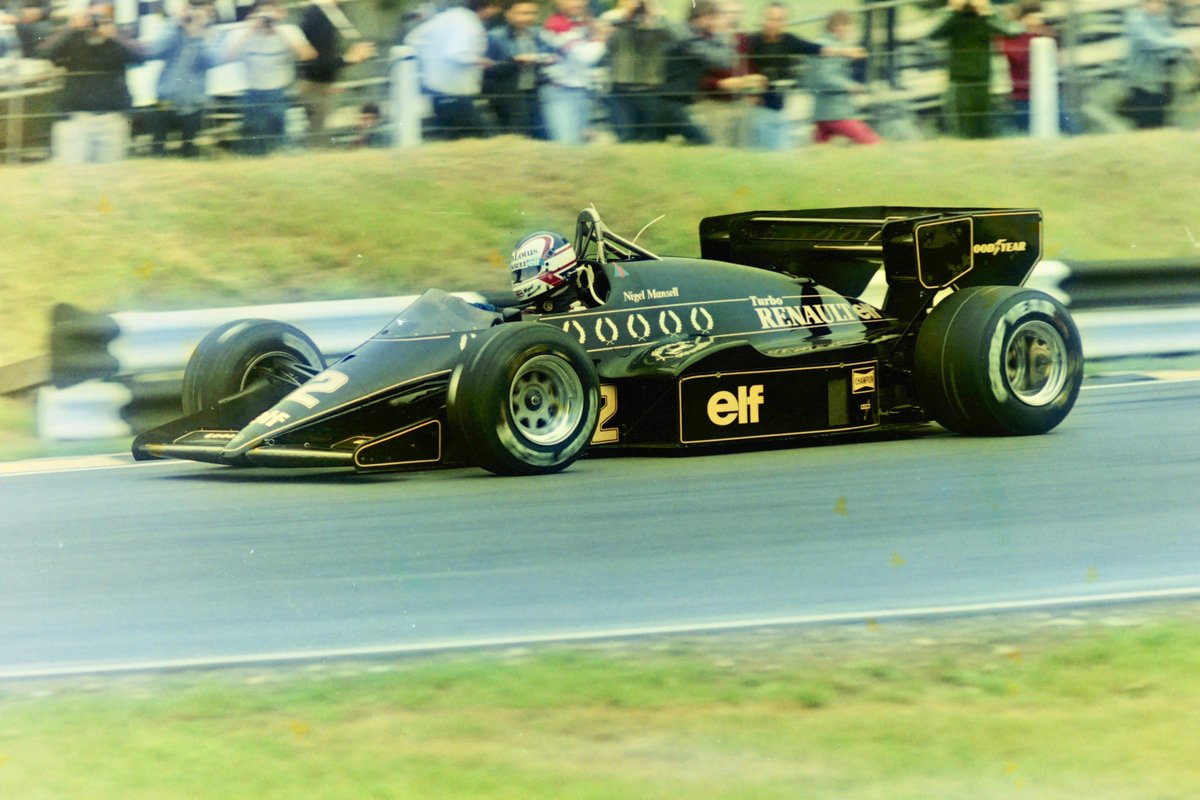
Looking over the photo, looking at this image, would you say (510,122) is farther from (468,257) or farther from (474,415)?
(474,415)

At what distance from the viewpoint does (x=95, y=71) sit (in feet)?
33.8

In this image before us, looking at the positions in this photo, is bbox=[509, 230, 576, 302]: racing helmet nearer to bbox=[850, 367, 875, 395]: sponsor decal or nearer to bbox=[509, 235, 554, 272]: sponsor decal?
bbox=[509, 235, 554, 272]: sponsor decal

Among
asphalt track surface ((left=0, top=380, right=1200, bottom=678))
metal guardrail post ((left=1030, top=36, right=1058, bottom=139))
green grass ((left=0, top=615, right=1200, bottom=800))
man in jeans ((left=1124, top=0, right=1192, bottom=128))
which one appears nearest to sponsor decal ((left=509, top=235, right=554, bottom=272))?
asphalt track surface ((left=0, top=380, right=1200, bottom=678))

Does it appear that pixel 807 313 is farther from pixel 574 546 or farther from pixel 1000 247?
pixel 574 546

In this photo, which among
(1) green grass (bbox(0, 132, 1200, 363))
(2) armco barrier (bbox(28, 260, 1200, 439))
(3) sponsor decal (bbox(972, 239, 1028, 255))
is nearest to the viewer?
(3) sponsor decal (bbox(972, 239, 1028, 255))

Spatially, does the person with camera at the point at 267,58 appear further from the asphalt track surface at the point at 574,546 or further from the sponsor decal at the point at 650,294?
the sponsor decal at the point at 650,294

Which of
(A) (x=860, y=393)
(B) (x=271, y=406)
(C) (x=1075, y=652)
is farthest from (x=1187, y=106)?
(C) (x=1075, y=652)

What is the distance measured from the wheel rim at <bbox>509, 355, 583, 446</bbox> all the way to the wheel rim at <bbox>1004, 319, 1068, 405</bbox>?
1.98 metres

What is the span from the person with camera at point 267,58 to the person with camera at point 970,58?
3.90m

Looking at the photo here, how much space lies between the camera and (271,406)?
7.49m

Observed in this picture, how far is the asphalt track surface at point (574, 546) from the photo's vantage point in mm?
5043

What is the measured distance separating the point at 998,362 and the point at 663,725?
3.58m

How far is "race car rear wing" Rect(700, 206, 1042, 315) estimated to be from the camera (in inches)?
310

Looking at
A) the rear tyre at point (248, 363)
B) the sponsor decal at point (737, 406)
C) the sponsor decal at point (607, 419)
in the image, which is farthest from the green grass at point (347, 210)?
the sponsor decal at point (737, 406)
